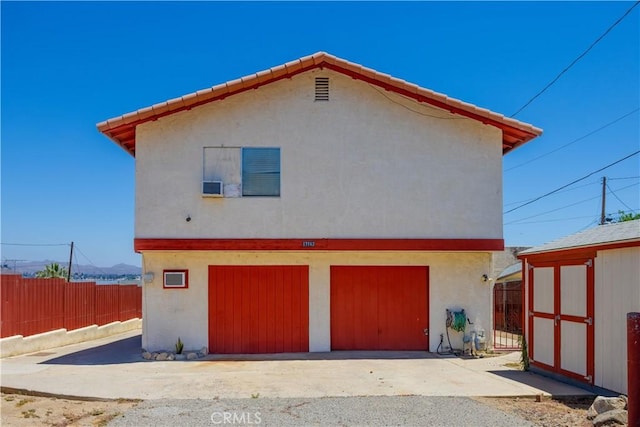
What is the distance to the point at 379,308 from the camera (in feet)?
50.7

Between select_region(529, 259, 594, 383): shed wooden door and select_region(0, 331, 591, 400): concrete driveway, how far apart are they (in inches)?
17.2

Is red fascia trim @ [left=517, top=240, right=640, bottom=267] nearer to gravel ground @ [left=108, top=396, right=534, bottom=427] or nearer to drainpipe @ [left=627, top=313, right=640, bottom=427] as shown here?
gravel ground @ [left=108, top=396, right=534, bottom=427]

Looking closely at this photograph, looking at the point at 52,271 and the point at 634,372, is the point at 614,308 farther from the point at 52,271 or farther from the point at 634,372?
the point at 52,271

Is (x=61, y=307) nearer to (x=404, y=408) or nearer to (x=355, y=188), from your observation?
(x=355, y=188)

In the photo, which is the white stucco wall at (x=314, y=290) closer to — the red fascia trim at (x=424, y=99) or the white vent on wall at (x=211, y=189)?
the white vent on wall at (x=211, y=189)

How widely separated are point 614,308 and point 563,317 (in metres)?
1.61

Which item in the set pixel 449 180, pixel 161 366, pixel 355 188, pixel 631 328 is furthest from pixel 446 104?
pixel 631 328

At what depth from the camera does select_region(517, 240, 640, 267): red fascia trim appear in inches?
368

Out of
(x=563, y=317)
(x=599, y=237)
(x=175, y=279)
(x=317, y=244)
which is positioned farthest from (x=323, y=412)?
(x=175, y=279)

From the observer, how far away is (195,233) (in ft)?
47.9

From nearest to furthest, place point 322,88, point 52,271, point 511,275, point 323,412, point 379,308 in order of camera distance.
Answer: point 323,412, point 322,88, point 379,308, point 511,275, point 52,271

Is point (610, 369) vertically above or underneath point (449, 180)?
underneath

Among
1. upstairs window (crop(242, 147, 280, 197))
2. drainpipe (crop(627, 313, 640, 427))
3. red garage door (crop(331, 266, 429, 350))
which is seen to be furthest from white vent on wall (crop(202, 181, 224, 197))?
drainpipe (crop(627, 313, 640, 427))

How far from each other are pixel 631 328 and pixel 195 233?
1190cm
